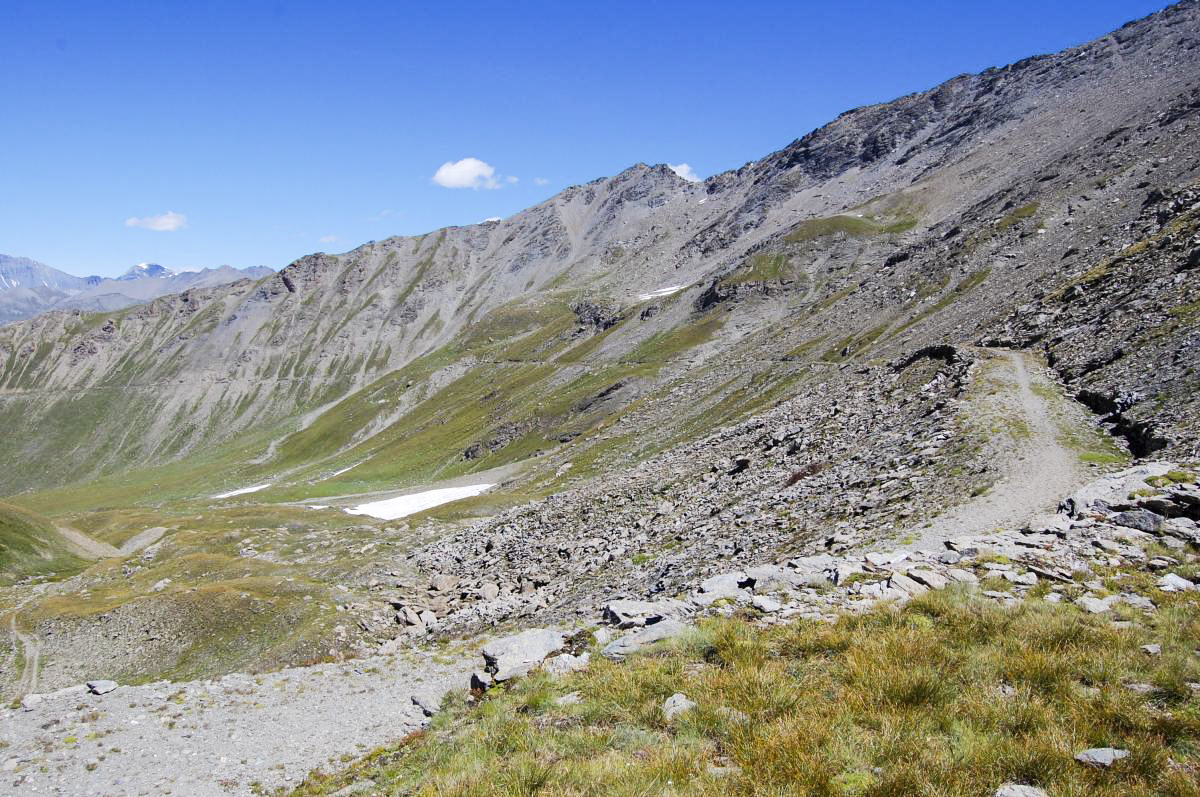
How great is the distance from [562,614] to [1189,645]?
18.1 m

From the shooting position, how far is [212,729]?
57.6 ft

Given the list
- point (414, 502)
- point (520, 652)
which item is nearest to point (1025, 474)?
point (520, 652)

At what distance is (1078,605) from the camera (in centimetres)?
1161

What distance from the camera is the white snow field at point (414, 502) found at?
7743 centimetres

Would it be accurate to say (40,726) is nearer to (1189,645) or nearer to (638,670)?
(638,670)

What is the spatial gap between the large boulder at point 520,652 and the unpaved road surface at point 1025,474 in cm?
1042

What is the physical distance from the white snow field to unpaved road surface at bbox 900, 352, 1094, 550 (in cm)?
6114

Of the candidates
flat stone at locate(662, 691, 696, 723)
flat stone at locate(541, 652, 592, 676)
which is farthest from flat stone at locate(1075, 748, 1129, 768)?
flat stone at locate(541, 652, 592, 676)

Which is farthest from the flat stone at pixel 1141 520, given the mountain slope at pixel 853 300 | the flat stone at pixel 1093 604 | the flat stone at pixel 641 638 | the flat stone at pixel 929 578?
the flat stone at pixel 641 638

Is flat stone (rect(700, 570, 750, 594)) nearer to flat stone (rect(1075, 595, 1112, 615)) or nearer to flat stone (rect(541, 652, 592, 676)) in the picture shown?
flat stone (rect(541, 652, 592, 676))

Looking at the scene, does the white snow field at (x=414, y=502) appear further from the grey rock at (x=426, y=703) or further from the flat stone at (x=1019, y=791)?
the flat stone at (x=1019, y=791)

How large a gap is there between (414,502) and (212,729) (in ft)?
216

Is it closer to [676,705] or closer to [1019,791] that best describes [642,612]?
[676,705]

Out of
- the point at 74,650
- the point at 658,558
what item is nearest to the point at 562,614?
Answer: the point at 658,558
